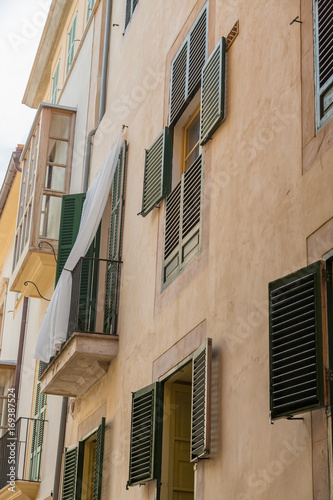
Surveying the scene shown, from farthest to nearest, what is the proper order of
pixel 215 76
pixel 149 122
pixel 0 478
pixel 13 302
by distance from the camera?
pixel 13 302, pixel 0 478, pixel 149 122, pixel 215 76

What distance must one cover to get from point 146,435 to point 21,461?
323 inches

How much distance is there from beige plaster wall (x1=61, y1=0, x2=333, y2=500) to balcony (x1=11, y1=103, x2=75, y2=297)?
15.7ft

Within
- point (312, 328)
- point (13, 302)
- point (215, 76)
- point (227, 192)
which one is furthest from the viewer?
point (13, 302)

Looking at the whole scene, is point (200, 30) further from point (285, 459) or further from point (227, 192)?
point (285, 459)

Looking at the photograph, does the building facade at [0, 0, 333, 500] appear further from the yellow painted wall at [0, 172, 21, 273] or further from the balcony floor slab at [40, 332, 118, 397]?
the yellow painted wall at [0, 172, 21, 273]

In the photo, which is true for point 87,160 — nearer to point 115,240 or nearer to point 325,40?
point 115,240

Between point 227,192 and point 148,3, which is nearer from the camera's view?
point 227,192

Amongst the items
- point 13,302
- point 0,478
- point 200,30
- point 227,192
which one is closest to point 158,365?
point 227,192

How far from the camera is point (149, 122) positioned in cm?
1098

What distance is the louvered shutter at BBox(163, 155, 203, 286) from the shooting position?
8633mm

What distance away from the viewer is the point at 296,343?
5.75m

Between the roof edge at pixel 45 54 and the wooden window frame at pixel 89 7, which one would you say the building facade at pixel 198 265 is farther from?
the roof edge at pixel 45 54

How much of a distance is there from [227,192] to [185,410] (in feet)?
7.82

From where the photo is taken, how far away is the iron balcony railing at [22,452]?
15156 millimetres
